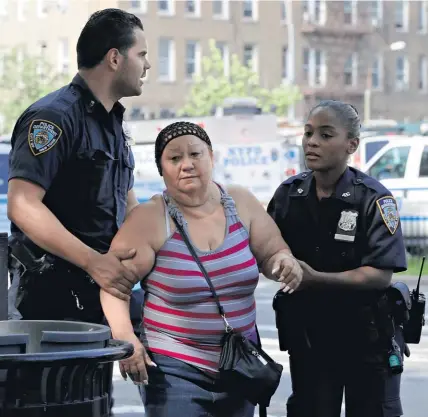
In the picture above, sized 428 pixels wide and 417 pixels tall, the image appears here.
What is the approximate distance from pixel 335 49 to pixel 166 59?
33.5ft

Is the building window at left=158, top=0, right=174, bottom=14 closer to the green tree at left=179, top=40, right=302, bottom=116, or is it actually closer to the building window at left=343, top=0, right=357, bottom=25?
the green tree at left=179, top=40, right=302, bottom=116

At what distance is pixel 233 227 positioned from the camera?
4.41 meters

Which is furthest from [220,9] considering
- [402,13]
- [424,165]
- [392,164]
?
[424,165]

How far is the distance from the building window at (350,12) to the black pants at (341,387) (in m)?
63.2

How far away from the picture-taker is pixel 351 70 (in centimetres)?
6750

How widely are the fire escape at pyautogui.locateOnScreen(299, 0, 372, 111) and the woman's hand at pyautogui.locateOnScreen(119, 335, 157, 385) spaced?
60071 mm

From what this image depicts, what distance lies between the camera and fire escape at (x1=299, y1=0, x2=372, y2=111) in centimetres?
6525

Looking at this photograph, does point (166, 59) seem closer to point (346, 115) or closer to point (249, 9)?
point (249, 9)

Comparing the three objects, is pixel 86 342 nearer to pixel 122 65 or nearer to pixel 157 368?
pixel 157 368

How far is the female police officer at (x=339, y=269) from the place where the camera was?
479cm

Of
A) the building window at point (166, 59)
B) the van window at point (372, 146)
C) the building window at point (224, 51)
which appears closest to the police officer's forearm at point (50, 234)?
the van window at point (372, 146)

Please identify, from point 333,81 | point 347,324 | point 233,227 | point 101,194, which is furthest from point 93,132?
point 333,81

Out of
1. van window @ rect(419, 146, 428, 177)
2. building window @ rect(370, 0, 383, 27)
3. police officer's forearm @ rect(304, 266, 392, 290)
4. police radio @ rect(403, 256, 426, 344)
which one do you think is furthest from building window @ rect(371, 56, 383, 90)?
police officer's forearm @ rect(304, 266, 392, 290)

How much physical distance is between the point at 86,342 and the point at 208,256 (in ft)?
2.57
